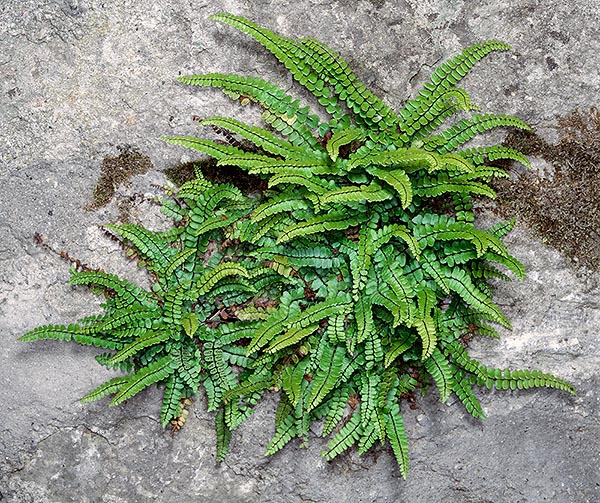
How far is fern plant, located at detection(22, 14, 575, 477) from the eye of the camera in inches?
216

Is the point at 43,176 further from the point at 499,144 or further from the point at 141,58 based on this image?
the point at 499,144

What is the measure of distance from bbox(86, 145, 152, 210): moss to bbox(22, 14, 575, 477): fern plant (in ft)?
1.36

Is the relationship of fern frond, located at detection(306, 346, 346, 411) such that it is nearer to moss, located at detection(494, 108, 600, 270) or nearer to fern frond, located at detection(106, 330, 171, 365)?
fern frond, located at detection(106, 330, 171, 365)

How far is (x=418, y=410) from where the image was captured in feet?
20.5

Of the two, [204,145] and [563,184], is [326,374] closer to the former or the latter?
[204,145]

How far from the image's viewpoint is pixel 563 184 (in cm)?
593

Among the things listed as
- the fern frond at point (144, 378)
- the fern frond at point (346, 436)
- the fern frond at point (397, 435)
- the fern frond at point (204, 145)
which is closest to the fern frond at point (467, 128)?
the fern frond at point (204, 145)

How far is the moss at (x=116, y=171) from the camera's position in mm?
5949

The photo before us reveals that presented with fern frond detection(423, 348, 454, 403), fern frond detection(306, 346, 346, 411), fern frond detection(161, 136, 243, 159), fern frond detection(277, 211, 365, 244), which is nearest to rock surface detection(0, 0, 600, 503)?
fern frond detection(161, 136, 243, 159)

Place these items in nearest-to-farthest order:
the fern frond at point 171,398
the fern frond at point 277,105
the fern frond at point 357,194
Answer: the fern frond at point 357,194
the fern frond at point 277,105
the fern frond at point 171,398

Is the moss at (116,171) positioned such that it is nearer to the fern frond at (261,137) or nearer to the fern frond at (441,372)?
the fern frond at (261,137)

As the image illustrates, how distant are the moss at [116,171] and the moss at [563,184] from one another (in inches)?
122

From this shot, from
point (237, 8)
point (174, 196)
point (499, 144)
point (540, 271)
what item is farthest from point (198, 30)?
point (540, 271)

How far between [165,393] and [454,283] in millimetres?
2652
